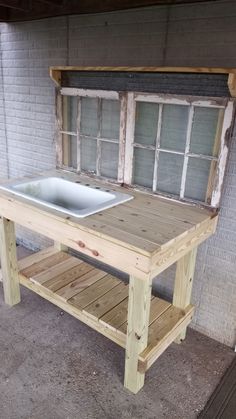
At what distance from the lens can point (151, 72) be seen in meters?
1.97

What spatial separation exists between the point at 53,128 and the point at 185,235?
156cm

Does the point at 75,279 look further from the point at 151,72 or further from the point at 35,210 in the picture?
the point at 151,72

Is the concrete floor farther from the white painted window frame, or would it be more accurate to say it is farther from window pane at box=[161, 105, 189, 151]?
window pane at box=[161, 105, 189, 151]

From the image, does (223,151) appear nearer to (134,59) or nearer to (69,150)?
(134,59)

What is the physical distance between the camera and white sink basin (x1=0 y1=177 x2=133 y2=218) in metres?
2.09

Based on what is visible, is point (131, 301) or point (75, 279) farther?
point (75, 279)

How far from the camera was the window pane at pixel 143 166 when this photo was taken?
2156mm

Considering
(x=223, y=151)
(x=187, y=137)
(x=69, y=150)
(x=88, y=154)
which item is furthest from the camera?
(x=69, y=150)

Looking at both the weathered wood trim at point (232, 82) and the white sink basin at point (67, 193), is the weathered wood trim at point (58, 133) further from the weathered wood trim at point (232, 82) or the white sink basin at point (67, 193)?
the weathered wood trim at point (232, 82)

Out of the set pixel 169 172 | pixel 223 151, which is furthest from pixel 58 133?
pixel 223 151

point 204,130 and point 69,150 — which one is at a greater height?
point 204,130

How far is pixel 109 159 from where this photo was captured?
236 cm

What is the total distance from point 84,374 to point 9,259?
0.95 meters

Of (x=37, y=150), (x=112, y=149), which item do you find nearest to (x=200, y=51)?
(x=112, y=149)
